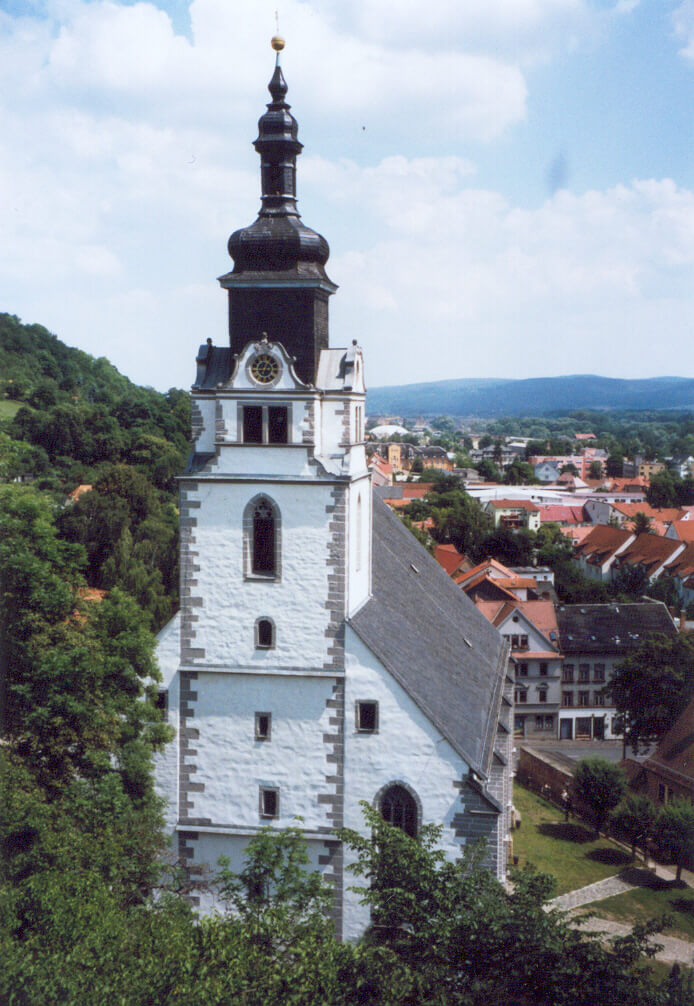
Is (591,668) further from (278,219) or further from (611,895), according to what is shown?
(278,219)

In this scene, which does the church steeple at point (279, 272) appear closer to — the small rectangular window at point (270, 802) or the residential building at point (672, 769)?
the small rectangular window at point (270, 802)

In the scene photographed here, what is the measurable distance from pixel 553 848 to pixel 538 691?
27.2m

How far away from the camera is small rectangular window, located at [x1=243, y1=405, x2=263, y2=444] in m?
24.5

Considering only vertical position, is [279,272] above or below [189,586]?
above

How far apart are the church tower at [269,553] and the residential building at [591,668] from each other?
4134cm

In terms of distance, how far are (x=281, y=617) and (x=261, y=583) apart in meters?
1.01

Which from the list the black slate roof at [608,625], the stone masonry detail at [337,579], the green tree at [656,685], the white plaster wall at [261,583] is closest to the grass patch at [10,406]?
the black slate roof at [608,625]

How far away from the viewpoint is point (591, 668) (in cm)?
6344

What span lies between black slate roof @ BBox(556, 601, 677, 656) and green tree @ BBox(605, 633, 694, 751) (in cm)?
1277

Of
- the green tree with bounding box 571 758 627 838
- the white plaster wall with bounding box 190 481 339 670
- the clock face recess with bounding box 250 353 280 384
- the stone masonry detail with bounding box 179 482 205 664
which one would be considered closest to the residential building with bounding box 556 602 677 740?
the green tree with bounding box 571 758 627 838

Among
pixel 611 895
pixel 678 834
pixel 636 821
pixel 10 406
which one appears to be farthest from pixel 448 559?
pixel 10 406

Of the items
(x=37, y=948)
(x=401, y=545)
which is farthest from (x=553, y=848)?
(x=37, y=948)

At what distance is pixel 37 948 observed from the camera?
15359mm

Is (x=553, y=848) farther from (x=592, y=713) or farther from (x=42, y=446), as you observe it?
(x=42, y=446)
